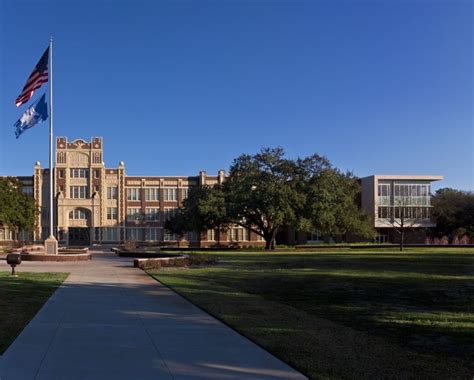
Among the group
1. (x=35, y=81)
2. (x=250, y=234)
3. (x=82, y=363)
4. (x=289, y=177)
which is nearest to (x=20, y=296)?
(x=82, y=363)

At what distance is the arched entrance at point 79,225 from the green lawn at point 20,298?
74.6 metres

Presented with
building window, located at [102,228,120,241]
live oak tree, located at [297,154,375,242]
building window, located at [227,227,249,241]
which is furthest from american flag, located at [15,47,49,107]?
building window, located at [227,227,249,241]

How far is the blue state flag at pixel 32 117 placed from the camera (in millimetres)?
33844

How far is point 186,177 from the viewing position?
10062 centimetres

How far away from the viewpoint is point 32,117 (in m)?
33.9

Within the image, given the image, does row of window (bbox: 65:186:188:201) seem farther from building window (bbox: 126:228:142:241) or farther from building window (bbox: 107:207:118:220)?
building window (bbox: 126:228:142:241)

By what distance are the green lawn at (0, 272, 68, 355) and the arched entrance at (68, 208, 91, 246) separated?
7460 centimetres

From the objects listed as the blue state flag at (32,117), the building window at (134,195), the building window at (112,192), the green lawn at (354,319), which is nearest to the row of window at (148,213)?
the building window at (134,195)

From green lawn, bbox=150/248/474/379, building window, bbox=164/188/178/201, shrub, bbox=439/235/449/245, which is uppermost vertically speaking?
building window, bbox=164/188/178/201

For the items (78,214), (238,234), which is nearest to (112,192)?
(78,214)

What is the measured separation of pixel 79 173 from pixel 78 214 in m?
7.06

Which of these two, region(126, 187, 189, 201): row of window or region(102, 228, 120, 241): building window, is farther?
region(126, 187, 189, 201): row of window

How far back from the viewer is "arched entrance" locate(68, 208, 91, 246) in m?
95.4

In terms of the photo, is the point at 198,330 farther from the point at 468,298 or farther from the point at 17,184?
the point at 17,184
